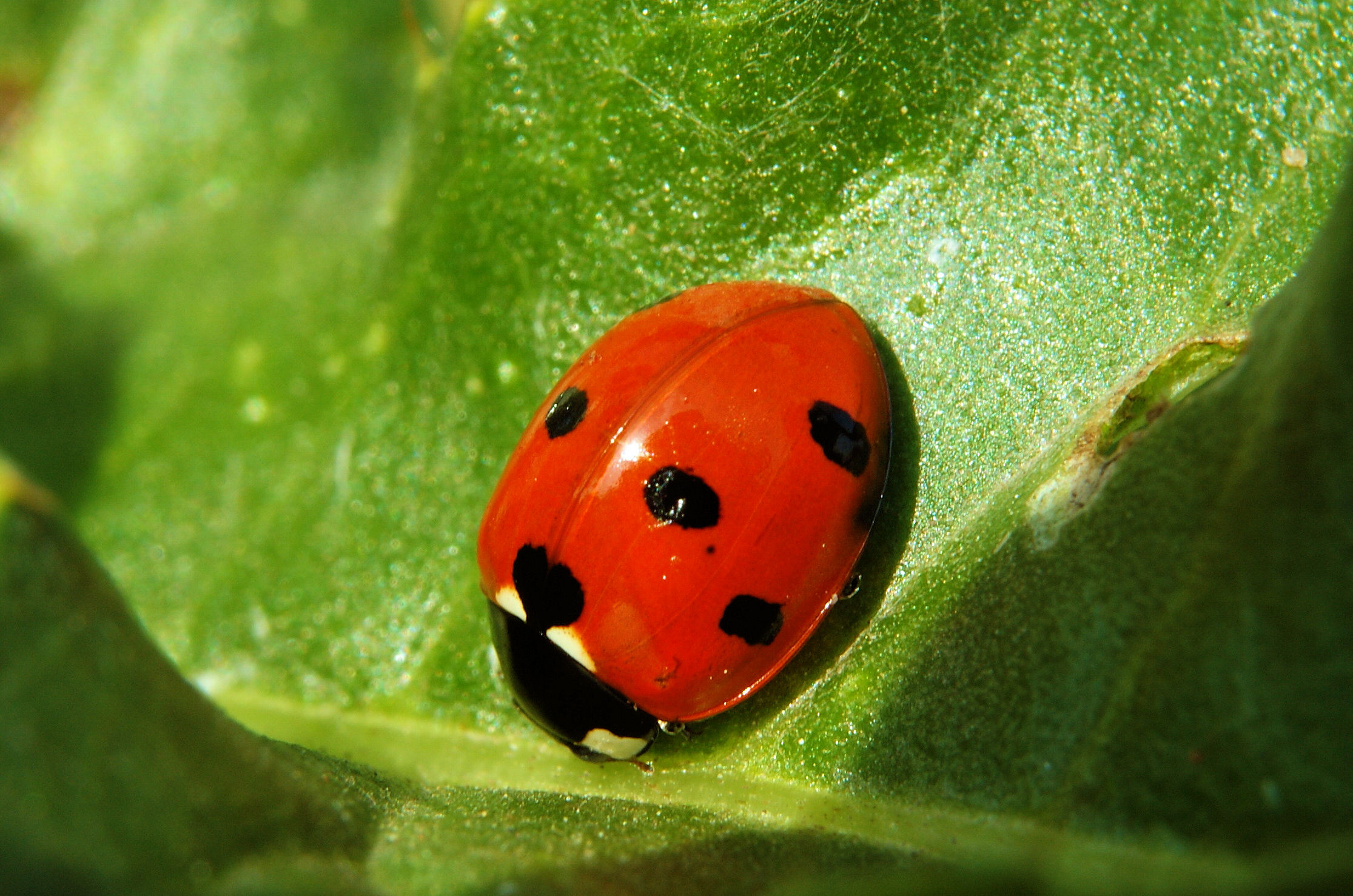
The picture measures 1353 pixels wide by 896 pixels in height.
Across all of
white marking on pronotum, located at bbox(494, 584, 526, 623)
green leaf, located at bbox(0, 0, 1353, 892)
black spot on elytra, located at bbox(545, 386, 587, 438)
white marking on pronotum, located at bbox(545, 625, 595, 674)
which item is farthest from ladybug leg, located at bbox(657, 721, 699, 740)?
black spot on elytra, located at bbox(545, 386, 587, 438)

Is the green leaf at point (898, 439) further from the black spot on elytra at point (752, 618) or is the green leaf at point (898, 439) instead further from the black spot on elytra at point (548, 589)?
the black spot on elytra at point (548, 589)

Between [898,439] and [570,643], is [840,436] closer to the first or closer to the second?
[898,439]

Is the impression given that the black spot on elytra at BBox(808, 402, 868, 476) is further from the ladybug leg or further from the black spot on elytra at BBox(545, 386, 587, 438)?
the ladybug leg

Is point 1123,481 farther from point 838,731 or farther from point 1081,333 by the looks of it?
point 838,731

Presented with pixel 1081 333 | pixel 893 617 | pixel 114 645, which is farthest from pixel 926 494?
pixel 114 645

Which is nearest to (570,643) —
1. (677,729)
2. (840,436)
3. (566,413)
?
(677,729)
